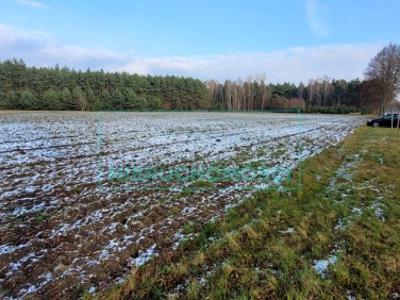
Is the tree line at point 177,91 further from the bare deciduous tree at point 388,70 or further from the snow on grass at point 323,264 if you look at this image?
the snow on grass at point 323,264

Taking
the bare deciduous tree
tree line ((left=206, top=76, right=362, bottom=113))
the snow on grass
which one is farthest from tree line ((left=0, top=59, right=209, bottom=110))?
the snow on grass

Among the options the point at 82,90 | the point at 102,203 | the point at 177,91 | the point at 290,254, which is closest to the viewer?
the point at 290,254

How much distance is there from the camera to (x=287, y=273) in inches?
120

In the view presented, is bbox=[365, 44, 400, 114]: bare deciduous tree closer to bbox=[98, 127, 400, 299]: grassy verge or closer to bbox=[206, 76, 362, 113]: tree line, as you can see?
bbox=[206, 76, 362, 113]: tree line

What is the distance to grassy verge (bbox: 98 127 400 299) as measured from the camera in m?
2.82

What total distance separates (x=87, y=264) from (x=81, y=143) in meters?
10.6

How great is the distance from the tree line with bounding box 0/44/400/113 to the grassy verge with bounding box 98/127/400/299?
49231 mm

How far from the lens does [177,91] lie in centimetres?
7819

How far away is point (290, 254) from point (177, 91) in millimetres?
77534

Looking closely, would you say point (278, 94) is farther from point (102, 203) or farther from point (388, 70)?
point (102, 203)

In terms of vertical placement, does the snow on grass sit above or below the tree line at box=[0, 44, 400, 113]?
below

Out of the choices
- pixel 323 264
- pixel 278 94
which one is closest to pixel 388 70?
pixel 278 94

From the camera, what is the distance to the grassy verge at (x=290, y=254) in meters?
2.82

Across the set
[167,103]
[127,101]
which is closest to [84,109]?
Result: [127,101]
